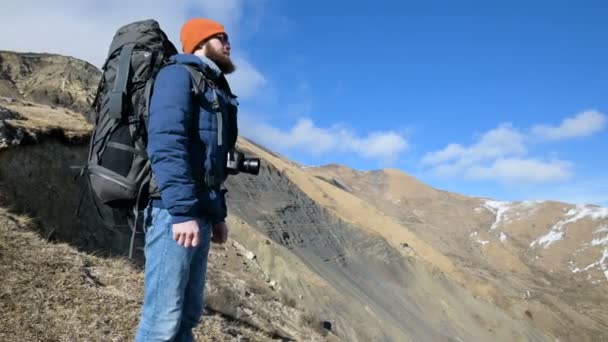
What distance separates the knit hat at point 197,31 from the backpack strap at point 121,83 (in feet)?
1.01

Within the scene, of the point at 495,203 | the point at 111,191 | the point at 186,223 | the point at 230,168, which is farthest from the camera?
the point at 495,203

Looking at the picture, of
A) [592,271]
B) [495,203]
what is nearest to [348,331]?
[592,271]

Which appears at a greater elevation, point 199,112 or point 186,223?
point 199,112

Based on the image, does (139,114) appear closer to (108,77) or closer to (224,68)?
(108,77)

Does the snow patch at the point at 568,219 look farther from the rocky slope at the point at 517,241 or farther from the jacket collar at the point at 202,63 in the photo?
the jacket collar at the point at 202,63

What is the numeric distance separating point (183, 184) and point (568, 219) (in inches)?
4420

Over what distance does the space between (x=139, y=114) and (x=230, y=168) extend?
22.8 inches

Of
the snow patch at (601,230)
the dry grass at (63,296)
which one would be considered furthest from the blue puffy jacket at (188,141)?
the snow patch at (601,230)

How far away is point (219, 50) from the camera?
9.45ft

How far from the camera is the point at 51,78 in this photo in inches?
836

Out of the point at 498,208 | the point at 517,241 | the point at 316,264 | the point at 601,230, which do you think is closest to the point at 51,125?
the point at 316,264

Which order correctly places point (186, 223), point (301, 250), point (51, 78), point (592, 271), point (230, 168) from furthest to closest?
point (592, 271) → point (301, 250) → point (51, 78) → point (230, 168) → point (186, 223)

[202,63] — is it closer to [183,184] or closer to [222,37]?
[222,37]

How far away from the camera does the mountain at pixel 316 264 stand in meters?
7.07
